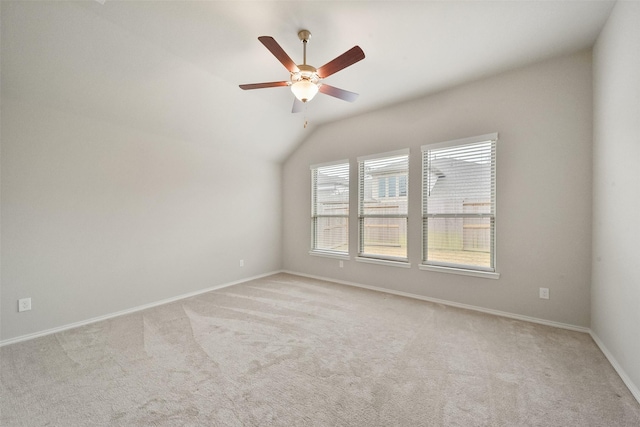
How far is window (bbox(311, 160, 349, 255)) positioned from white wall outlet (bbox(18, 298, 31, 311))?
12.3 feet

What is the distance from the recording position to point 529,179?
3.00m

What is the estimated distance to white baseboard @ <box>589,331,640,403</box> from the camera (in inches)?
69.9

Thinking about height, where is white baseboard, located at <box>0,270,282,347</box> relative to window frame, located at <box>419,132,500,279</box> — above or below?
below

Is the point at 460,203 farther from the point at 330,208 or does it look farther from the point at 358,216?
the point at 330,208

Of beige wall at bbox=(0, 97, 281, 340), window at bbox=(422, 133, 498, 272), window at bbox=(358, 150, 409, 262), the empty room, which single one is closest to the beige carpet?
the empty room

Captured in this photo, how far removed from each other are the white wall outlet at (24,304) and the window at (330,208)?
376 cm

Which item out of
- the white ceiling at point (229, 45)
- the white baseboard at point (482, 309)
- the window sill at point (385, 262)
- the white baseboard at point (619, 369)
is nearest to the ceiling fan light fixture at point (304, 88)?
the white ceiling at point (229, 45)

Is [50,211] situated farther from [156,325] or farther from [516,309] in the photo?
[516,309]

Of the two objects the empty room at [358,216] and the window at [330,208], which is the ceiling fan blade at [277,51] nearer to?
the empty room at [358,216]

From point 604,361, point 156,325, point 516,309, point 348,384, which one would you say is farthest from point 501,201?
point 156,325

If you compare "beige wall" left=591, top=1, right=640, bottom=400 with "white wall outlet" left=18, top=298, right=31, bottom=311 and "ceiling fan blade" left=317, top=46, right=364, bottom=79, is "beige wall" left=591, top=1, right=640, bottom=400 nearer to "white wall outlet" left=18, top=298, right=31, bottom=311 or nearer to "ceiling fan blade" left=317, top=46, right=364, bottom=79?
"ceiling fan blade" left=317, top=46, right=364, bottom=79

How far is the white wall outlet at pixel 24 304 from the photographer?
8.48ft

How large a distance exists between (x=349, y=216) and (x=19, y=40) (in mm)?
4200

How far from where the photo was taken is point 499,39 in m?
2.55
